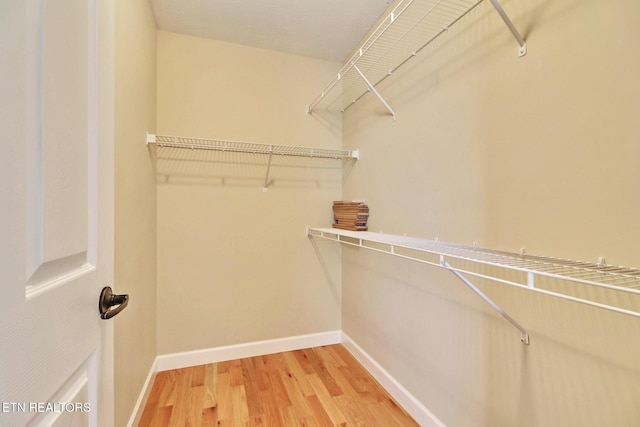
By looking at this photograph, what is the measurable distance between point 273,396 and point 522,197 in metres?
1.70

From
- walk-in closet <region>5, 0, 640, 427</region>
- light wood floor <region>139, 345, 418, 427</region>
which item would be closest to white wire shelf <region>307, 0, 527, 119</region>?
walk-in closet <region>5, 0, 640, 427</region>

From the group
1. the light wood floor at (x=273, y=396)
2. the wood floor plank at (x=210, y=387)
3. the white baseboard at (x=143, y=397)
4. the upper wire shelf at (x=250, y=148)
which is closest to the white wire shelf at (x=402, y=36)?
the upper wire shelf at (x=250, y=148)

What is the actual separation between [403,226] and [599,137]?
92cm

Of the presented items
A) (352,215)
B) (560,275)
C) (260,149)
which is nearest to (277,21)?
(260,149)

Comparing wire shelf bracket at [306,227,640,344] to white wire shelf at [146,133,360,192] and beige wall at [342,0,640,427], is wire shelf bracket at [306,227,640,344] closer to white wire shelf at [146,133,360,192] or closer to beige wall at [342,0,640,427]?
beige wall at [342,0,640,427]

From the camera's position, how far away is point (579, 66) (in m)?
0.78

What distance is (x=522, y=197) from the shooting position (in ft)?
3.05

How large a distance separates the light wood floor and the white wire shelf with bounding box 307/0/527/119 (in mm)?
1761

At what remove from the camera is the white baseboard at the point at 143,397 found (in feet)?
4.39

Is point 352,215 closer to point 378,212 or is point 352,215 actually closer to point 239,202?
point 378,212

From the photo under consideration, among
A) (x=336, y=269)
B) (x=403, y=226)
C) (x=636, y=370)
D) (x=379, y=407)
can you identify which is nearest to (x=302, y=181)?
(x=336, y=269)

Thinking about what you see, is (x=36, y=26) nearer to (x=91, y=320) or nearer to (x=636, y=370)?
(x=91, y=320)

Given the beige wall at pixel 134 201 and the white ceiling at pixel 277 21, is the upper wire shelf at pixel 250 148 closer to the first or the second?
the beige wall at pixel 134 201

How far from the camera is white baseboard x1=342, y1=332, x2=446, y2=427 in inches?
53.4
